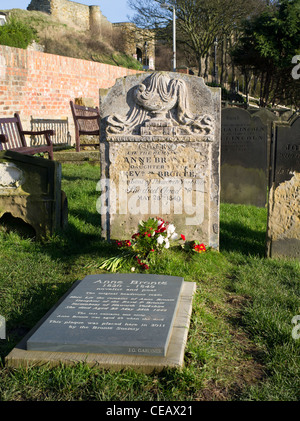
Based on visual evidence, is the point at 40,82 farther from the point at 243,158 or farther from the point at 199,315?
the point at 199,315

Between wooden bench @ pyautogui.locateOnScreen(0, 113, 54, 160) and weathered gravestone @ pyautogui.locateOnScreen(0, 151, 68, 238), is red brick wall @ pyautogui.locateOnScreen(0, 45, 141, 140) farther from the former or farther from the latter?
weathered gravestone @ pyautogui.locateOnScreen(0, 151, 68, 238)

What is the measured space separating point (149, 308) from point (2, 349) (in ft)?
3.52

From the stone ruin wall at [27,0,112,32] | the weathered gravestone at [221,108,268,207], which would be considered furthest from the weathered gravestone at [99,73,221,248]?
the stone ruin wall at [27,0,112,32]

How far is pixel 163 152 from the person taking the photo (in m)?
4.93

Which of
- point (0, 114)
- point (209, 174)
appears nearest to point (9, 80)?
point (0, 114)

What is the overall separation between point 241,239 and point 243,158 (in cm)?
234

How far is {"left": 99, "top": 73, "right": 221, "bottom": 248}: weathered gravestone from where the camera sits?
4.86 metres

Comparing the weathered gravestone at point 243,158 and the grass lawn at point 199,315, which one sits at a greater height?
the weathered gravestone at point 243,158

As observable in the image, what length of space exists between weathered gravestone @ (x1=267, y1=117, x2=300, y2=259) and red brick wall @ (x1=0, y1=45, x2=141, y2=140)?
9.80 meters

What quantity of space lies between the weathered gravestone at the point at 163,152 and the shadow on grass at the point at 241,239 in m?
0.35

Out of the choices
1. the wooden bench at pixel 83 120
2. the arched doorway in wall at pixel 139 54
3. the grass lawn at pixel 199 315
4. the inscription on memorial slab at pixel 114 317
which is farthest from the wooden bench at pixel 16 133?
the arched doorway in wall at pixel 139 54

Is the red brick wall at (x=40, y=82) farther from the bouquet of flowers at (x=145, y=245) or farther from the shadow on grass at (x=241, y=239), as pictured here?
the bouquet of flowers at (x=145, y=245)

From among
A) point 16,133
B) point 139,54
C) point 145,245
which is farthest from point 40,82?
point 139,54

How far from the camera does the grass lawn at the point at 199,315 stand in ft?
8.55
